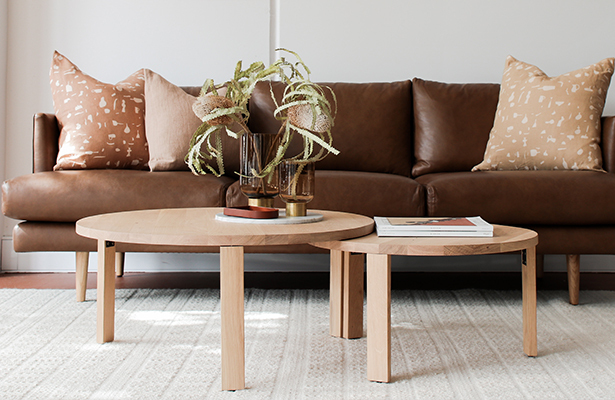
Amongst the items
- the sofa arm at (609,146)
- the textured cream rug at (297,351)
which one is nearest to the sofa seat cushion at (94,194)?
the textured cream rug at (297,351)

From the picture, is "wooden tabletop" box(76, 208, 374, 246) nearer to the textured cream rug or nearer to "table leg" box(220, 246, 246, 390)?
"table leg" box(220, 246, 246, 390)

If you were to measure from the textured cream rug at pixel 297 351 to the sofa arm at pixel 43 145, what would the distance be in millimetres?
553

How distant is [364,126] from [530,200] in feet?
2.92

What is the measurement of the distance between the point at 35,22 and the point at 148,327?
200 centimetres

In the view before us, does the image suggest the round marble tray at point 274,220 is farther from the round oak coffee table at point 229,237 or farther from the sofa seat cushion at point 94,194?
the sofa seat cushion at point 94,194

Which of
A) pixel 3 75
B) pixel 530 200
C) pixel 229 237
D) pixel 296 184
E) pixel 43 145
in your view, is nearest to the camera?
A: pixel 229 237

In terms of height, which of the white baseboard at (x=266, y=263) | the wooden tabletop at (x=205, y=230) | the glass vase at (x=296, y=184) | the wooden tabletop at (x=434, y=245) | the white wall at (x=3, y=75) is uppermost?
the white wall at (x=3, y=75)

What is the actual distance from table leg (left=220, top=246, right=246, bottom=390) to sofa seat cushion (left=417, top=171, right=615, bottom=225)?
1.06 metres

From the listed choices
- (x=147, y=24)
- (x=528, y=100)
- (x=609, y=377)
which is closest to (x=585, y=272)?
(x=528, y=100)

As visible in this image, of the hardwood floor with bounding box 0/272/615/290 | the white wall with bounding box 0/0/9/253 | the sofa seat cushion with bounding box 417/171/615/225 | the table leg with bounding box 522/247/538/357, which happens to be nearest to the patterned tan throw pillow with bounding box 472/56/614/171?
the sofa seat cushion with bounding box 417/171/615/225

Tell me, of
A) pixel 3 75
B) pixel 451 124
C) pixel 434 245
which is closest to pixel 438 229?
pixel 434 245

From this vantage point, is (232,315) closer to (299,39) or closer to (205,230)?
(205,230)

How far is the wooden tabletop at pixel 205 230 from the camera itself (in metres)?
1.17

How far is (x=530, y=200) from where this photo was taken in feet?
6.54
